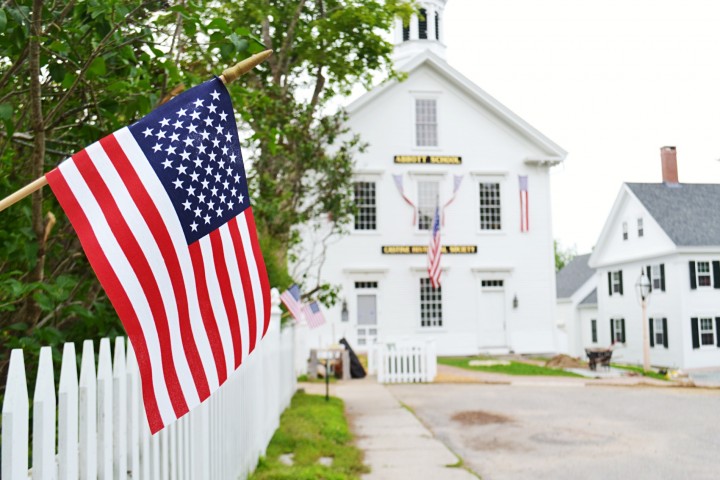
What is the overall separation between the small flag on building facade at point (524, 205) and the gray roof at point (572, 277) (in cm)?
1887

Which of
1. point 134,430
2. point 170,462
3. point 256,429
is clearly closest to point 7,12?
point 134,430

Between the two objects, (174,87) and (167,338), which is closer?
→ (167,338)

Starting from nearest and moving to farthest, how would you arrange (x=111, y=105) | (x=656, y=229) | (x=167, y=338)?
(x=167, y=338) < (x=111, y=105) < (x=656, y=229)

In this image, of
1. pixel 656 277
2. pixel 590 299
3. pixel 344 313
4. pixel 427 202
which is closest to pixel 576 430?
pixel 344 313

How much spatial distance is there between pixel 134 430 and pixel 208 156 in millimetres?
1245

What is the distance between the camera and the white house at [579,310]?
42.8m

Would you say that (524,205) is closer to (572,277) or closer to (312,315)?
(312,315)

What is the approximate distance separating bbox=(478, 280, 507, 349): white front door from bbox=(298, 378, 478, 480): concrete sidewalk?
13826mm

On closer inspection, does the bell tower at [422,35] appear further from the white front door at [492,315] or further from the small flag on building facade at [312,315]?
the small flag on building facade at [312,315]

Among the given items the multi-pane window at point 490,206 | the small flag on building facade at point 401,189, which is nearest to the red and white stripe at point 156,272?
the small flag on building facade at point 401,189

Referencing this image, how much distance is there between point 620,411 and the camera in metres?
13.2

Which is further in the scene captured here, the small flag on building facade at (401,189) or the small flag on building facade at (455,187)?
the small flag on building facade at (455,187)

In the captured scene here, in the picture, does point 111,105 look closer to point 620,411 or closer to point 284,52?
point 620,411

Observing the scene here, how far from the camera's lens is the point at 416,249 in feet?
91.9
